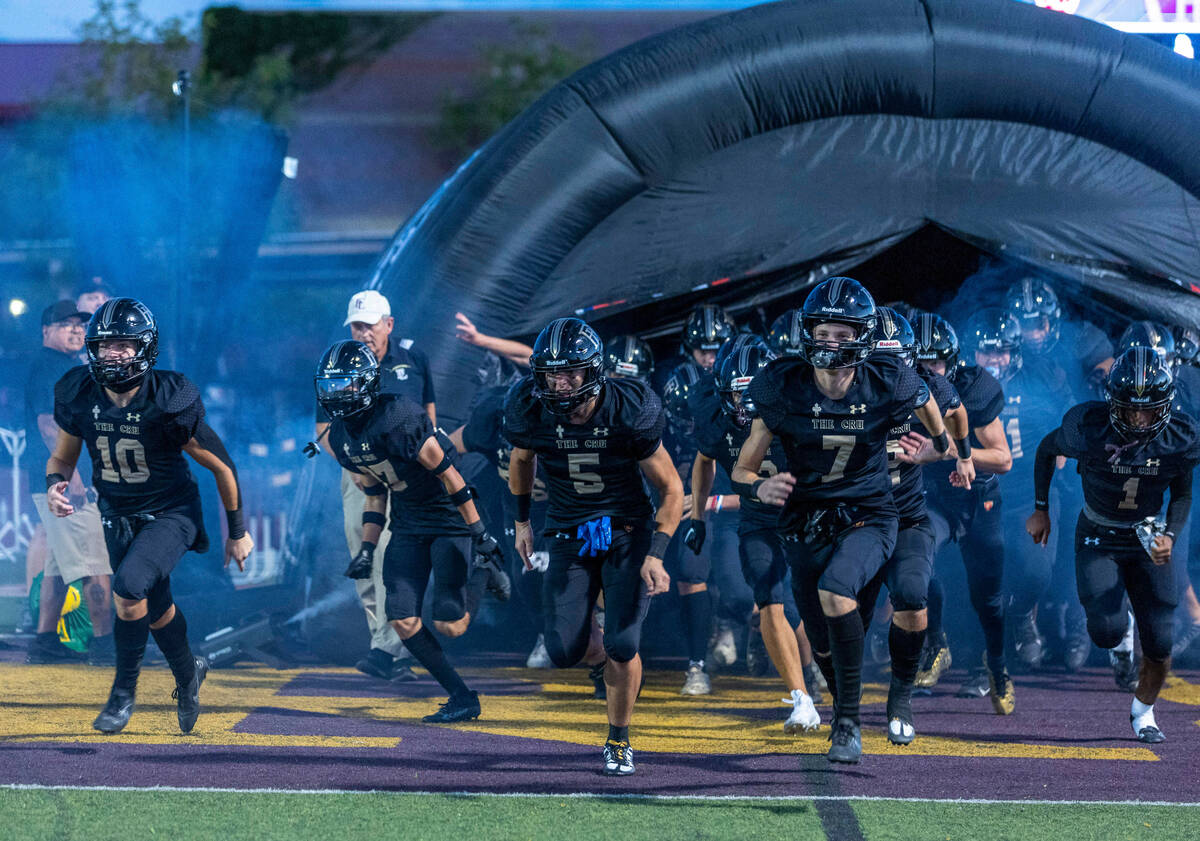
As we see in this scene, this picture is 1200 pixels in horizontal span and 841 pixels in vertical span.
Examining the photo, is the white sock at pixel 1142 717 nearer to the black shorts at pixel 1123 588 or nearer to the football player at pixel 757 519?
the black shorts at pixel 1123 588

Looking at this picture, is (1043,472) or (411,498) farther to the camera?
(411,498)

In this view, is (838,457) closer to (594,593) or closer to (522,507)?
(594,593)

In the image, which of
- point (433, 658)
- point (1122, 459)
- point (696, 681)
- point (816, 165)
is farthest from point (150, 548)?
point (816, 165)

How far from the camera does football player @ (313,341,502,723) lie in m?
6.61

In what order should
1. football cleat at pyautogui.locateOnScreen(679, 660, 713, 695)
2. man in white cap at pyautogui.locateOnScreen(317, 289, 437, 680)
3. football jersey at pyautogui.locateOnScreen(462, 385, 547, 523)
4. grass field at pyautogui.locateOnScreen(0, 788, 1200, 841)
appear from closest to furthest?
grass field at pyautogui.locateOnScreen(0, 788, 1200, 841) → football cleat at pyautogui.locateOnScreen(679, 660, 713, 695) → football jersey at pyautogui.locateOnScreen(462, 385, 547, 523) → man in white cap at pyautogui.locateOnScreen(317, 289, 437, 680)

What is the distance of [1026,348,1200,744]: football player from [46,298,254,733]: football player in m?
3.82

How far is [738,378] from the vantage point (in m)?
6.80

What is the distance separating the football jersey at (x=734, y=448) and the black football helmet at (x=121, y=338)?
8.36ft

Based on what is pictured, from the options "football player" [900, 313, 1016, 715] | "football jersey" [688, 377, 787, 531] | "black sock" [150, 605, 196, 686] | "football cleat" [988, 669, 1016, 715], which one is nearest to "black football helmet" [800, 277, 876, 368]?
"football jersey" [688, 377, 787, 531]

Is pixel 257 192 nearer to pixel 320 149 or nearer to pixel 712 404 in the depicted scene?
pixel 712 404

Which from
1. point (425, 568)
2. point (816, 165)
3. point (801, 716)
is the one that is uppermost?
point (816, 165)

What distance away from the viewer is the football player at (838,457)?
5469 millimetres

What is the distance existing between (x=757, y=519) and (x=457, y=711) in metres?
1.70

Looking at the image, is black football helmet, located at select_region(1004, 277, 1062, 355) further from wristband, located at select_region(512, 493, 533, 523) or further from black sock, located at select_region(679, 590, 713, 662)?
wristband, located at select_region(512, 493, 533, 523)
